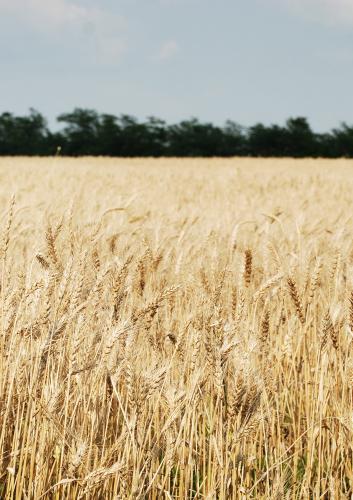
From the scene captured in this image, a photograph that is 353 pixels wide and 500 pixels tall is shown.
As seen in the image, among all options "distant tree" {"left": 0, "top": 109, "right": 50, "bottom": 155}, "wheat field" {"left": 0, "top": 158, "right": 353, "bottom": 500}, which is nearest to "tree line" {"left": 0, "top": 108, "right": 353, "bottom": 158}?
"distant tree" {"left": 0, "top": 109, "right": 50, "bottom": 155}

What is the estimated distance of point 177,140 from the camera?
41781 mm

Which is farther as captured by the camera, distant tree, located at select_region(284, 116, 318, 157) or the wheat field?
distant tree, located at select_region(284, 116, 318, 157)

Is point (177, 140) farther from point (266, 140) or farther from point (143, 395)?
point (143, 395)

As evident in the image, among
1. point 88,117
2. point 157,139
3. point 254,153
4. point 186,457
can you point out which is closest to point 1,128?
point 88,117

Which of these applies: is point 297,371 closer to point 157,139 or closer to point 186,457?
point 186,457

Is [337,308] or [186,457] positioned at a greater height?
[337,308]

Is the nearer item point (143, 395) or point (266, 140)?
point (143, 395)

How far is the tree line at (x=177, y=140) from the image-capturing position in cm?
4084

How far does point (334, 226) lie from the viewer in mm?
4785

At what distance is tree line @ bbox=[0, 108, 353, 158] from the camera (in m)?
40.8

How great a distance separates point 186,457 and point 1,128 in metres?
42.0

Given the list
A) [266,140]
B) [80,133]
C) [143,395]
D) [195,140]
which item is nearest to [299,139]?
[266,140]

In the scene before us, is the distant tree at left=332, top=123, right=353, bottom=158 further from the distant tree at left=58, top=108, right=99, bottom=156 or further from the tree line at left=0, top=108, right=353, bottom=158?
the distant tree at left=58, top=108, right=99, bottom=156

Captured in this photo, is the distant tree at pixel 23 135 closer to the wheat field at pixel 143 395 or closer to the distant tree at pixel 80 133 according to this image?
the distant tree at pixel 80 133
